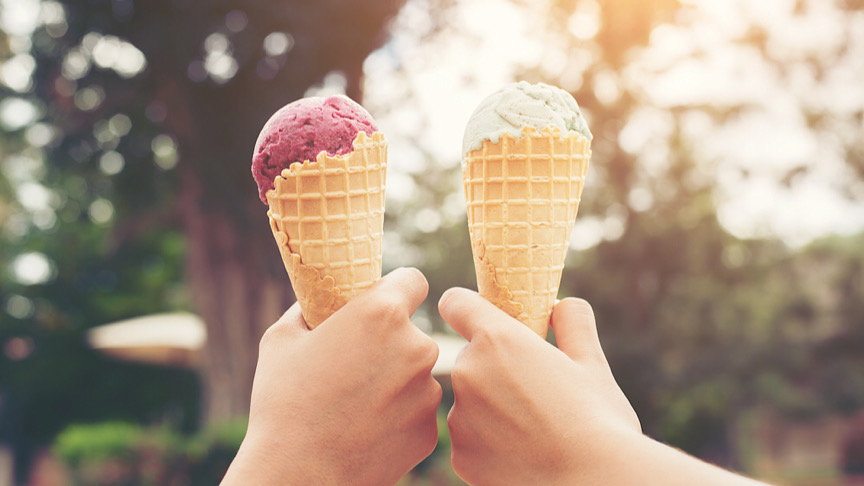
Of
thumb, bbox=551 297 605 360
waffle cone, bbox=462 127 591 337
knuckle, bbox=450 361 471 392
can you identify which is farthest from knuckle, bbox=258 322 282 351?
thumb, bbox=551 297 605 360

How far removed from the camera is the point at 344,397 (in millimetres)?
1667

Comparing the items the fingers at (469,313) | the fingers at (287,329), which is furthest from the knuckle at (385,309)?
the fingers at (287,329)

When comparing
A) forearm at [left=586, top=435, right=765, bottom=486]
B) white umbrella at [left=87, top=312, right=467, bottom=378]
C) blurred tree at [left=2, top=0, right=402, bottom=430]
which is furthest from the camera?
white umbrella at [left=87, top=312, right=467, bottom=378]

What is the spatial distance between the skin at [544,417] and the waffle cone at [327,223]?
13.2 inches

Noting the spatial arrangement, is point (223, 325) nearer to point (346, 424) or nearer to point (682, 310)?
point (346, 424)

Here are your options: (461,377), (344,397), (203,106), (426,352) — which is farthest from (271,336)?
(203,106)

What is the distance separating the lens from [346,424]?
1.67m

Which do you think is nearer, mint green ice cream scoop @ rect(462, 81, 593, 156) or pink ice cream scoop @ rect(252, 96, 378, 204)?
pink ice cream scoop @ rect(252, 96, 378, 204)

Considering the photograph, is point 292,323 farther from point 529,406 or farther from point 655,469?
point 655,469

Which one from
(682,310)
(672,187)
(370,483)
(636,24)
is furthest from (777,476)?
Answer: (370,483)

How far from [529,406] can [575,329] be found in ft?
1.09

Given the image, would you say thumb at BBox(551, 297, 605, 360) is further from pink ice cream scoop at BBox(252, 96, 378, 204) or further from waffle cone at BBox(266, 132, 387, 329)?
pink ice cream scoop at BBox(252, 96, 378, 204)

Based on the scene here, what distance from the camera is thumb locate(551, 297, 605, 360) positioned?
179 centimetres

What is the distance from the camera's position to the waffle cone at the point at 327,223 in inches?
74.8
